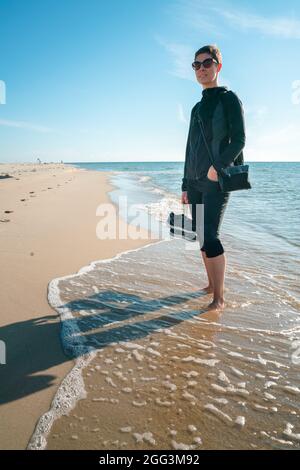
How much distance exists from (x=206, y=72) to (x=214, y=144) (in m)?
0.76

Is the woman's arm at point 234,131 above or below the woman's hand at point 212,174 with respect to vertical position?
above

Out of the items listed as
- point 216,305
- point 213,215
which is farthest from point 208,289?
point 213,215

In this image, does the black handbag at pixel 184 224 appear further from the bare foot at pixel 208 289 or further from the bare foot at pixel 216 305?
the bare foot at pixel 216 305

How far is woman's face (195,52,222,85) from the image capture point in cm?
304

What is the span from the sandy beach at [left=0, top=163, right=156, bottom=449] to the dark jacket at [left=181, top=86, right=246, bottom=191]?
7.03 feet

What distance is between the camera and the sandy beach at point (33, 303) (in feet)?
6.00

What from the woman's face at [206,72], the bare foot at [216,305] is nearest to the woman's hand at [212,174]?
the woman's face at [206,72]

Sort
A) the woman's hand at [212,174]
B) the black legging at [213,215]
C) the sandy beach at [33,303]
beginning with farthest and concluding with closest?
1. the black legging at [213,215]
2. the woman's hand at [212,174]
3. the sandy beach at [33,303]

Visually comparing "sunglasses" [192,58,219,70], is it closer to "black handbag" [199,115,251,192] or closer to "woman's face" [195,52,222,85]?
"woman's face" [195,52,222,85]

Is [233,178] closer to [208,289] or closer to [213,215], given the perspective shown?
[213,215]

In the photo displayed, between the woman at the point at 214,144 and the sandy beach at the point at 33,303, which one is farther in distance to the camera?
the woman at the point at 214,144

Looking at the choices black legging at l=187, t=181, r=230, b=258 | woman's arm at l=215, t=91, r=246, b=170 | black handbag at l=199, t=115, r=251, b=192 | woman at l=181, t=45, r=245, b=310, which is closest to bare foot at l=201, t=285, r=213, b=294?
woman at l=181, t=45, r=245, b=310

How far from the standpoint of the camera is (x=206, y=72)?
3.06 metres
